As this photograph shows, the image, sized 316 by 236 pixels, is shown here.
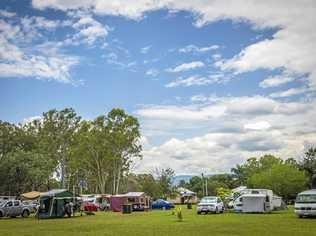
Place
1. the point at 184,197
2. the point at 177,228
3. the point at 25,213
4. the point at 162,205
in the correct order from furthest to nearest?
→ the point at 184,197, the point at 162,205, the point at 25,213, the point at 177,228

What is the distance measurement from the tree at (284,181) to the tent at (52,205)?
3891 centimetres

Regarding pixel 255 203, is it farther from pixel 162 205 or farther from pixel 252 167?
pixel 252 167

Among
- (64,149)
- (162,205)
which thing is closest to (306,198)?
(162,205)

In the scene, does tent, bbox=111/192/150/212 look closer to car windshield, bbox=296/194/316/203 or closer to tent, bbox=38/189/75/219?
tent, bbox=38/189/75/219

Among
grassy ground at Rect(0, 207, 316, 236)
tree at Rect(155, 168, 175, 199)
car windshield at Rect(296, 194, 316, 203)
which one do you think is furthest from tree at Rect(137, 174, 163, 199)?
grassy ground at Rect(0, 207, 316, 236)

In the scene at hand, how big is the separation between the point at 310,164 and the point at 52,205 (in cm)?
5585

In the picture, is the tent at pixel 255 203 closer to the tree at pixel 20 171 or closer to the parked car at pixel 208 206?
the parked car at pixel 208 206

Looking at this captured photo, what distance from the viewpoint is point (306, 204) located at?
100.0ft

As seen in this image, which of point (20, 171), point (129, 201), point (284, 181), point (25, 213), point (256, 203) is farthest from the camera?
point (284, 181)

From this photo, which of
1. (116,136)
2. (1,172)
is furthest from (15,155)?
(116,136)

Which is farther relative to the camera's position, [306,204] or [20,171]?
[20,171]

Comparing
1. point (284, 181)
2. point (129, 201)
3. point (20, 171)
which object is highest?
point (20, 171)

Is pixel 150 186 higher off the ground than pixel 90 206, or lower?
higher

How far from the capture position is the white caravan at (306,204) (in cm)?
3018
